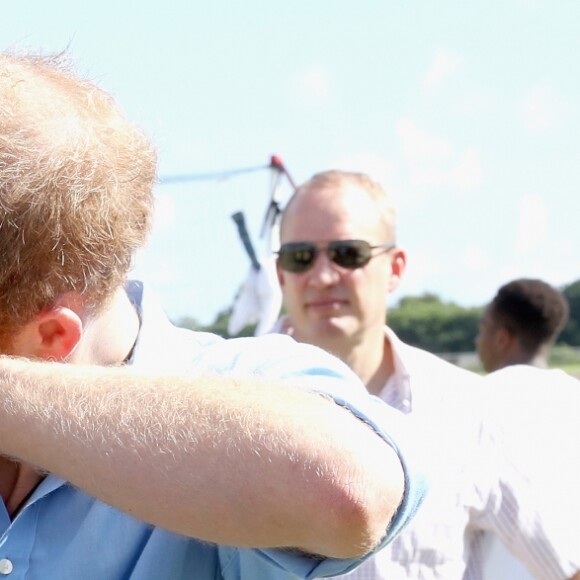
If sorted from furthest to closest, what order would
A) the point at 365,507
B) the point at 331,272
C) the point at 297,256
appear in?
the point at 297,256 → the point at 331,272 → the point at 365,507

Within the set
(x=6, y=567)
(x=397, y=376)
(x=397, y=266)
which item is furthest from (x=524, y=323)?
(x=6, y=567)

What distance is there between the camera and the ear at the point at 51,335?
6.12 ft

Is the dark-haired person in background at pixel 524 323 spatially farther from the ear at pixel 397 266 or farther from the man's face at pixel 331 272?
the man's face at pixel 331 272

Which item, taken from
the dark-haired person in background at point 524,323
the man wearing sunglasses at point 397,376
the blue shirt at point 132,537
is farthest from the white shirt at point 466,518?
the dark-haired person in background at point 524,323

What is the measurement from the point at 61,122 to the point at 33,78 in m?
0.10

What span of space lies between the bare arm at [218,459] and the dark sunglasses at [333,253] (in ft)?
10.7

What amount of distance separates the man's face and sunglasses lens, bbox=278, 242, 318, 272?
21mm

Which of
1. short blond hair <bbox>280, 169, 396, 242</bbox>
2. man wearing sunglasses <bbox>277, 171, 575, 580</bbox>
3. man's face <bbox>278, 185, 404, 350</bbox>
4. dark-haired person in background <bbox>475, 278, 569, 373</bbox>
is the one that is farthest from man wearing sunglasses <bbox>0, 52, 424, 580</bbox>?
dark-haired person in background <bbox>475, 278, 569, 373</bbox>

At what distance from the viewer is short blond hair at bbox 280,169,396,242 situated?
4.98 meters

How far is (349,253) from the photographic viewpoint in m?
4.90

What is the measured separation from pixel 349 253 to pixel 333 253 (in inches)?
2.7

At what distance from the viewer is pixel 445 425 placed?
3.69 meters

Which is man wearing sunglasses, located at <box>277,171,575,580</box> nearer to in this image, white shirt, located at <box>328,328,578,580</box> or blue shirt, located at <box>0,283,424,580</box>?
white shirt, located at <box>328,328,578,580</box>

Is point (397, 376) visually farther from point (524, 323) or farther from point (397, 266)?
point (524, 323)
